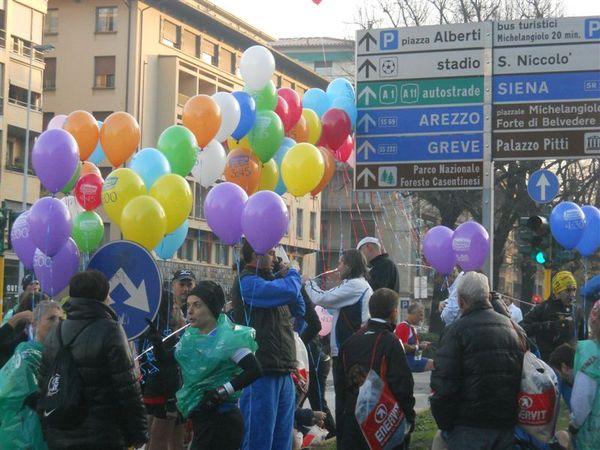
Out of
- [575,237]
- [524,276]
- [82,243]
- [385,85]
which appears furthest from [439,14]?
[82,243]

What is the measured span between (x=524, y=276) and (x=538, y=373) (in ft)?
112

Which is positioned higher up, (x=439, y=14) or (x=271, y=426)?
(x=439, y=14)

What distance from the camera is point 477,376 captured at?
711 cm

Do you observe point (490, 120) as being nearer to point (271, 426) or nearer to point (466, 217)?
point (271, 426)

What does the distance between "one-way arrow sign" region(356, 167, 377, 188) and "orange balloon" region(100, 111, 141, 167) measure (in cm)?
274

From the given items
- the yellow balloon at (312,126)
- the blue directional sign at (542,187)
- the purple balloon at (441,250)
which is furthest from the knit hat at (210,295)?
the blue directional sign at (542,187)

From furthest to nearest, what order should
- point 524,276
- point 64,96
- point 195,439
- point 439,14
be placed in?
point 64,96 → point 524,276 → point 439,14 → point 195,439

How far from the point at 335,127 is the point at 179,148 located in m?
2.35

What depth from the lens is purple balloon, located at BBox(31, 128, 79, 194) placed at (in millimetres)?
11320

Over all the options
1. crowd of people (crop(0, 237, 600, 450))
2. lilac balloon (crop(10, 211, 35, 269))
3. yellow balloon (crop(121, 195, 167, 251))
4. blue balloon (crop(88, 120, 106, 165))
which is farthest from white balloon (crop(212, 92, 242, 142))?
crowd of people (crop(0, 237, 600, 450))

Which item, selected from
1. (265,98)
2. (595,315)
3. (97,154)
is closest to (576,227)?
(265,98)

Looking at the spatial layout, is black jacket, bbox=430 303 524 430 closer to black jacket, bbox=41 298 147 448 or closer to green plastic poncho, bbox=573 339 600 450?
green plastic poncho, bbox=573 339 600 450

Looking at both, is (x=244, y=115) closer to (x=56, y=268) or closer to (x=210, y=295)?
(x=56, y=268)

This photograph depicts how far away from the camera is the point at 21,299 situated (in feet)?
32.9
